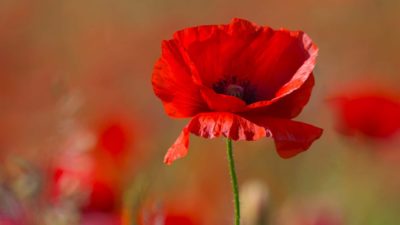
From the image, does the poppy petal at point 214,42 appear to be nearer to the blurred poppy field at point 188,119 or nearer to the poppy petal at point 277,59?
the poppy petal at point 277,59

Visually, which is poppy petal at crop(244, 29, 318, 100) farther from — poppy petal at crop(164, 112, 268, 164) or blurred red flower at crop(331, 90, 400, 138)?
blurred red flower at crop(331, 90, 400, 138)

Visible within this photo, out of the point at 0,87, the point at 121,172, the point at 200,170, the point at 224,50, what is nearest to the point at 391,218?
the point at 200,170

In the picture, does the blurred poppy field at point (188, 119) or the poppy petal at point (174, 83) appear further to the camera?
the blurred poppy field at point (188, 119)

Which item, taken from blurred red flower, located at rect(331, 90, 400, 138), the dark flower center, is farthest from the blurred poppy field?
the dark flower center

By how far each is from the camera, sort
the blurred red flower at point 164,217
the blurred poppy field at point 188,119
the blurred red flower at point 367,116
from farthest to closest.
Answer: the blurred poppy field at point 188,119
the blurred red flower at point 367,116
the blurred red flower at point 164,217

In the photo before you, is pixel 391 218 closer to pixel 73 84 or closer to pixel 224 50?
pixel 73 84

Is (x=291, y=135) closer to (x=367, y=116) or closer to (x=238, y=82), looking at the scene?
(x=238, y=82)

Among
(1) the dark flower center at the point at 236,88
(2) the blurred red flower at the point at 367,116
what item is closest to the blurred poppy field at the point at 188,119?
(2) the blurred red flower at the point at 367,116
